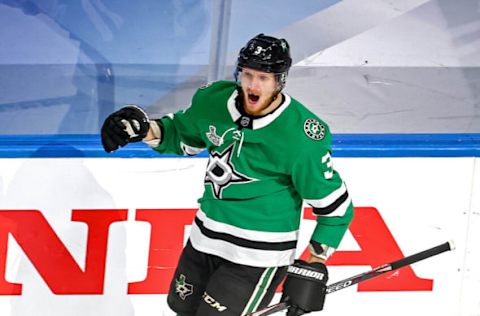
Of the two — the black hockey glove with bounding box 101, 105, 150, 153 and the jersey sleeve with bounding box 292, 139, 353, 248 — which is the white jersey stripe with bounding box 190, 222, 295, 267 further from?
the black hockey glove with bounding box 101, 105, 150, 153

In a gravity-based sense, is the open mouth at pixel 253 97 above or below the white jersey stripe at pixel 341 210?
Answer: above

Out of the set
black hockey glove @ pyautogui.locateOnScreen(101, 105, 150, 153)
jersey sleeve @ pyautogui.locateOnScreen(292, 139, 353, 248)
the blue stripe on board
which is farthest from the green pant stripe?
the blue stripe on board

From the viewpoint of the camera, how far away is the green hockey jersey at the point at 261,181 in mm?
2633

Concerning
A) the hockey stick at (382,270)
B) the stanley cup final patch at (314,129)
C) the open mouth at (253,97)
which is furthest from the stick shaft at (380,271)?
the open mouth at (253,97)

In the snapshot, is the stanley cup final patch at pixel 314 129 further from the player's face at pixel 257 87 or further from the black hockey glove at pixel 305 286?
the black hockey glove at pixel 305 286

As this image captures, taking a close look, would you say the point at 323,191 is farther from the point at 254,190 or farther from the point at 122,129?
the point at 122,129

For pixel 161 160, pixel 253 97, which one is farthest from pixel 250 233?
pixel 161 160

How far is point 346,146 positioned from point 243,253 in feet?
2.55

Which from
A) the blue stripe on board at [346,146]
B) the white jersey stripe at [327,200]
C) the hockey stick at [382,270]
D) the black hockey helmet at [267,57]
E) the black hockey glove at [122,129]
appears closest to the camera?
the black hockey helmet at [267,57]

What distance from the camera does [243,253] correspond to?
2.74m

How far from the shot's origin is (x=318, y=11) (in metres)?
4.57

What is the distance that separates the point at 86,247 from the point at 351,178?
918mm

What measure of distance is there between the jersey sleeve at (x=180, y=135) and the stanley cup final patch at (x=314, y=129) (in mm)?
350

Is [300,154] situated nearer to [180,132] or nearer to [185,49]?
[180,132]
